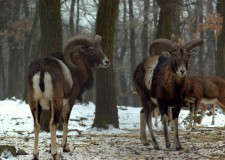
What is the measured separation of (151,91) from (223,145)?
2051mm

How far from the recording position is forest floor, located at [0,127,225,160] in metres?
9.11

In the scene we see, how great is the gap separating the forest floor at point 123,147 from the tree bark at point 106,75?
1504 millimetres

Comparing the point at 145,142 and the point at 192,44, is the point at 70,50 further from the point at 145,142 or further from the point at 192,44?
the point at 145,142

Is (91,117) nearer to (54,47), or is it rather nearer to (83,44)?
→ (54,47)

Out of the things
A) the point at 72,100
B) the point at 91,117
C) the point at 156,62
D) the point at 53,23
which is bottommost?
the point at 91,117

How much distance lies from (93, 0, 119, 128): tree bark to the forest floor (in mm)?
1504

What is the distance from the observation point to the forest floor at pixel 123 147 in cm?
911

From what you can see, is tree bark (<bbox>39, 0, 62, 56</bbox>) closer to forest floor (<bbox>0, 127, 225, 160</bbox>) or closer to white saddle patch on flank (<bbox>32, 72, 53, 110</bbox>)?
forest floor (<bbox>0, 127, 225, 160</bbox>)

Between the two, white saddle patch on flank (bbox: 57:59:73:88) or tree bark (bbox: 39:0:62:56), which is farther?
tree bark (bbox: 39:0:62:56)

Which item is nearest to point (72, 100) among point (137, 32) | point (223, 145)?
point (223, 145)

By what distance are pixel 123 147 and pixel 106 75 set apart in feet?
13.1

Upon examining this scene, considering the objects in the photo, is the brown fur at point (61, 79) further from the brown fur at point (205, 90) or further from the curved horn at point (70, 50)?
the brown fur at point (205, 90)

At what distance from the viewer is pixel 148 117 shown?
35.7 feet

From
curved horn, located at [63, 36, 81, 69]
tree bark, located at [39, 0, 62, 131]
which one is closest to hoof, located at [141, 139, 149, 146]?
curved horn, located at [63, 36, 81, 69]
